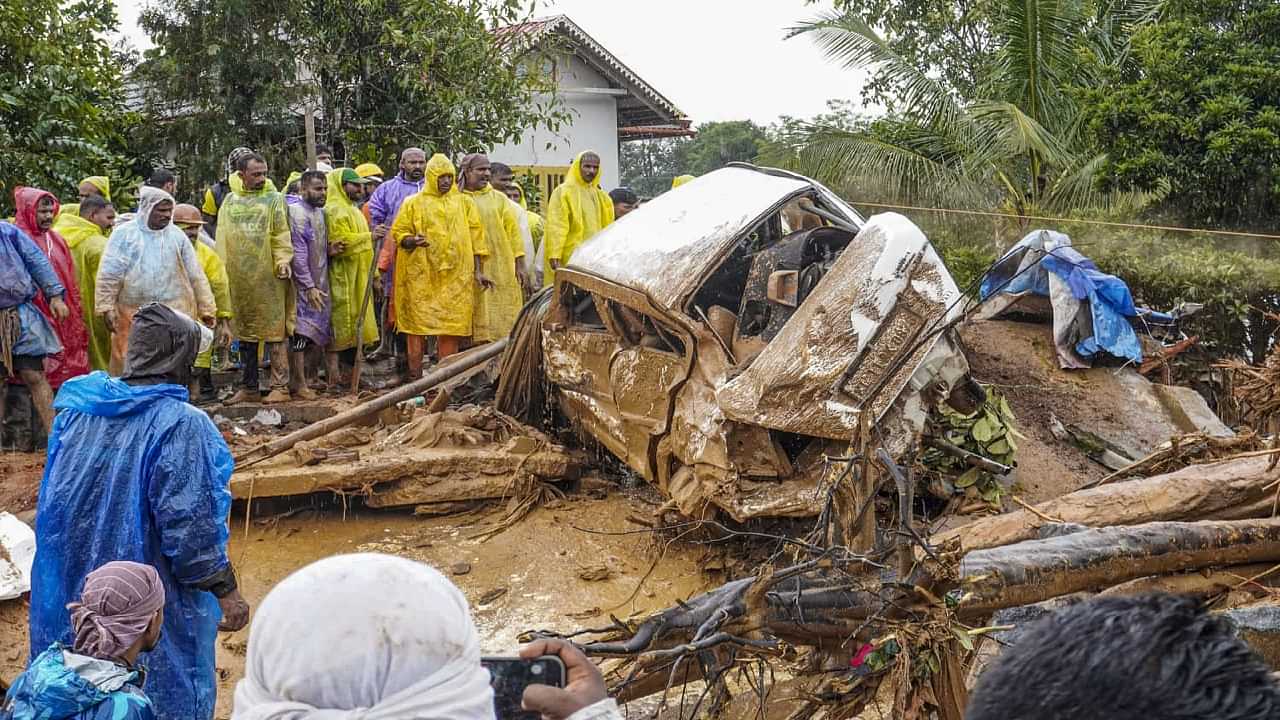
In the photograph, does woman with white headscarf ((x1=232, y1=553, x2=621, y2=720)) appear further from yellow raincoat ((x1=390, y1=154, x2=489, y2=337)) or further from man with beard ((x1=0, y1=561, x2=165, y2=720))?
yellow raincoat ((x1=390, y1=154, x2=489, y2=337))

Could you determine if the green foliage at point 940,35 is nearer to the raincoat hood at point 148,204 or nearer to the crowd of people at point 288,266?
the crowd of people at point 288,266

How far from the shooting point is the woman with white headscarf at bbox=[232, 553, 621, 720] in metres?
1.35

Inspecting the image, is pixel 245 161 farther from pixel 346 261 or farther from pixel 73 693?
pixel 73 693

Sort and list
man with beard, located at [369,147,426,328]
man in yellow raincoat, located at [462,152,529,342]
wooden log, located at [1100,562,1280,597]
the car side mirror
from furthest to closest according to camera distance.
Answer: man with beard, located at [369,147,426,328]
man in yellow raincoat, located at [462,152,529,342]
the car side mirror
wooden log, located at [1100,562,1280,597]

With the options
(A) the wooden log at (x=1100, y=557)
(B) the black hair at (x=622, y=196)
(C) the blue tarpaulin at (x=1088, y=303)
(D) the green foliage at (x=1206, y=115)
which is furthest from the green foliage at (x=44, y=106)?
(D) the green foliage at (x=1206, y=115)

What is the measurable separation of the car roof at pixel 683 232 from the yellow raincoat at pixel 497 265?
9.98 ft

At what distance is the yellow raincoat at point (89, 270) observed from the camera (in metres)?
8.12

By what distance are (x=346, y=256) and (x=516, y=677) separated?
8033mm

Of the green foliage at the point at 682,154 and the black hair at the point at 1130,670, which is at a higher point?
the black hair at the point at 1130,670

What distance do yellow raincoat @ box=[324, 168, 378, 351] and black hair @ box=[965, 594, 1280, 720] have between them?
8.52 m

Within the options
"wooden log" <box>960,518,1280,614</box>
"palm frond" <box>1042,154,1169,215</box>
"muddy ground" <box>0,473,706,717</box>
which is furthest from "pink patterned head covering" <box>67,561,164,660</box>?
"palm frond" <box>1042,154,1169,215</box>

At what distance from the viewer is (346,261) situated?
30.6 ft

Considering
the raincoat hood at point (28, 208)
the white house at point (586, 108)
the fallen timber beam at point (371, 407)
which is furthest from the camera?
the white house at point (586, 108)

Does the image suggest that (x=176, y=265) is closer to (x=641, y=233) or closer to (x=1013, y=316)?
(x=641, y=233)
